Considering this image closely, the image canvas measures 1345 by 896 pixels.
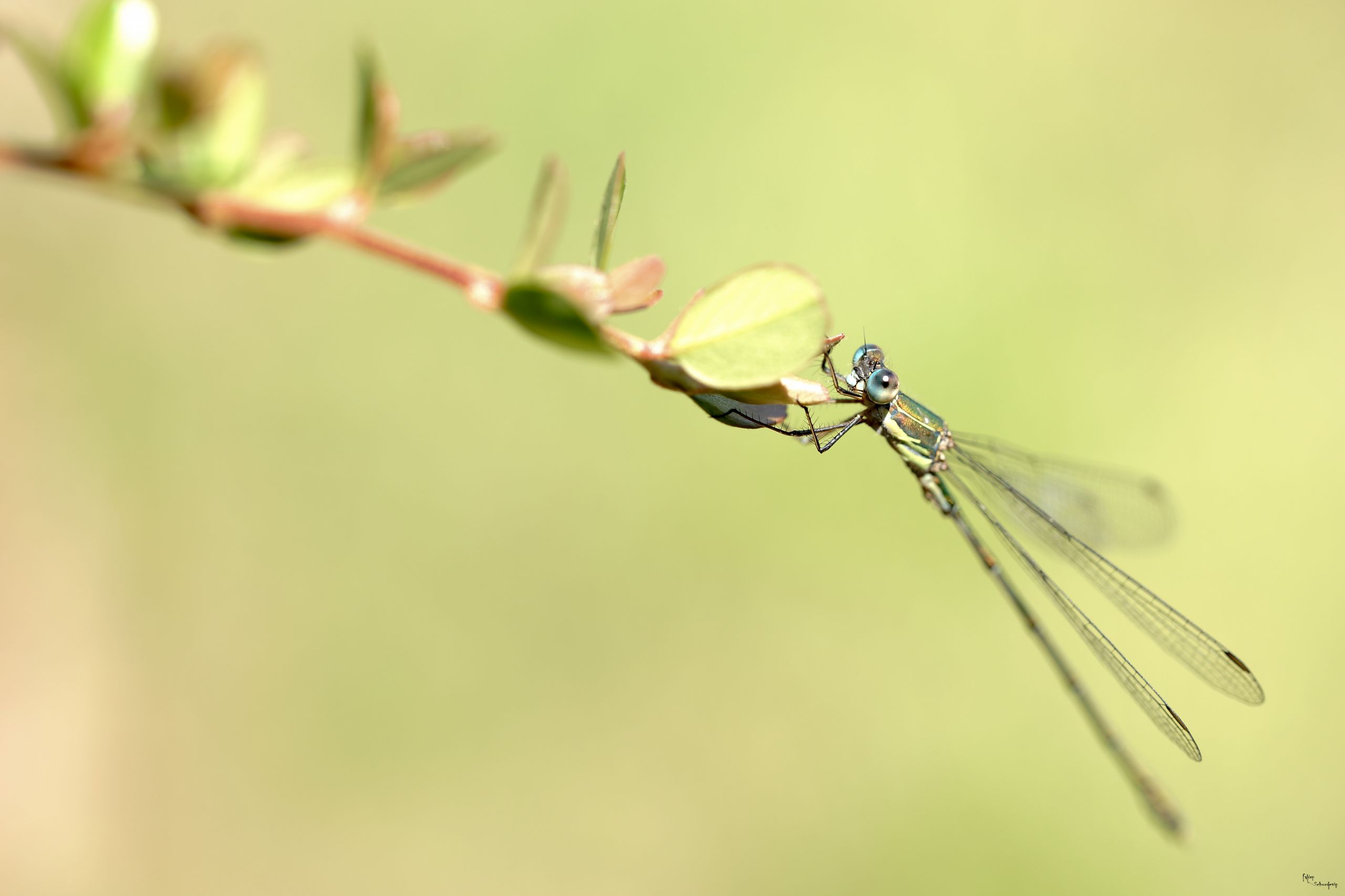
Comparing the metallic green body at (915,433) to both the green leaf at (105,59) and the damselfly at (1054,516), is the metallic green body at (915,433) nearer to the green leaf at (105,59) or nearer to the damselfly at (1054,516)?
the damselfly at (1054,516)

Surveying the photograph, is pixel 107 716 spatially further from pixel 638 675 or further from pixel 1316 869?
pixel 1316 869

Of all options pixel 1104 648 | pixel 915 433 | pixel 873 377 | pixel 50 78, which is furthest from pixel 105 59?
pixel 1104 648

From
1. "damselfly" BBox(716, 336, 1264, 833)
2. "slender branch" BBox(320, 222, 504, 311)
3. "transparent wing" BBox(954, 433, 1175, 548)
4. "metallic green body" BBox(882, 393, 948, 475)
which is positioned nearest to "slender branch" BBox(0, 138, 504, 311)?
"slender branch" BBox(320, 222, 504, 311)

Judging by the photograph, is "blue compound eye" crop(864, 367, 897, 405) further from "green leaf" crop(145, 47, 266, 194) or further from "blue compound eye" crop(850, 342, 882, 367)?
"green leaf" crop(145, 47, 266, 194)

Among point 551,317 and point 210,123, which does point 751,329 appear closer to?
point 551,317

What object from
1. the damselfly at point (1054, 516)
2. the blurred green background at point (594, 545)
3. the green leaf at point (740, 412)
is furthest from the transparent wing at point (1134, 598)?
the blurred green background at point (594, 545)

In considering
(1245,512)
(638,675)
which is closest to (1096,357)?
(1245,512)

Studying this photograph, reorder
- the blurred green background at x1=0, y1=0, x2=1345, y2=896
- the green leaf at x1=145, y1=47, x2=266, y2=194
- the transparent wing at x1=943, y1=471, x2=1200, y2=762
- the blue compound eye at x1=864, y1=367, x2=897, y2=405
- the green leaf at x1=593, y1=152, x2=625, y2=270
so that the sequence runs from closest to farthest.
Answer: the green leaf at x1=145, y1=47, x2=266, y2=194 → the green leaf at x1=593, y1=152, x2=625, y2=270 → the blue compound eye at x1=864, y1=367, x2=897, y2=405 → the transparent wing at x1=943, y1=471, x2=1200, y2=762 → the blurred green background at x1=0, y1=0, x2=1345, y2=896

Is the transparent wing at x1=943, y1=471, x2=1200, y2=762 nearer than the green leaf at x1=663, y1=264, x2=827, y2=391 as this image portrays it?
No
